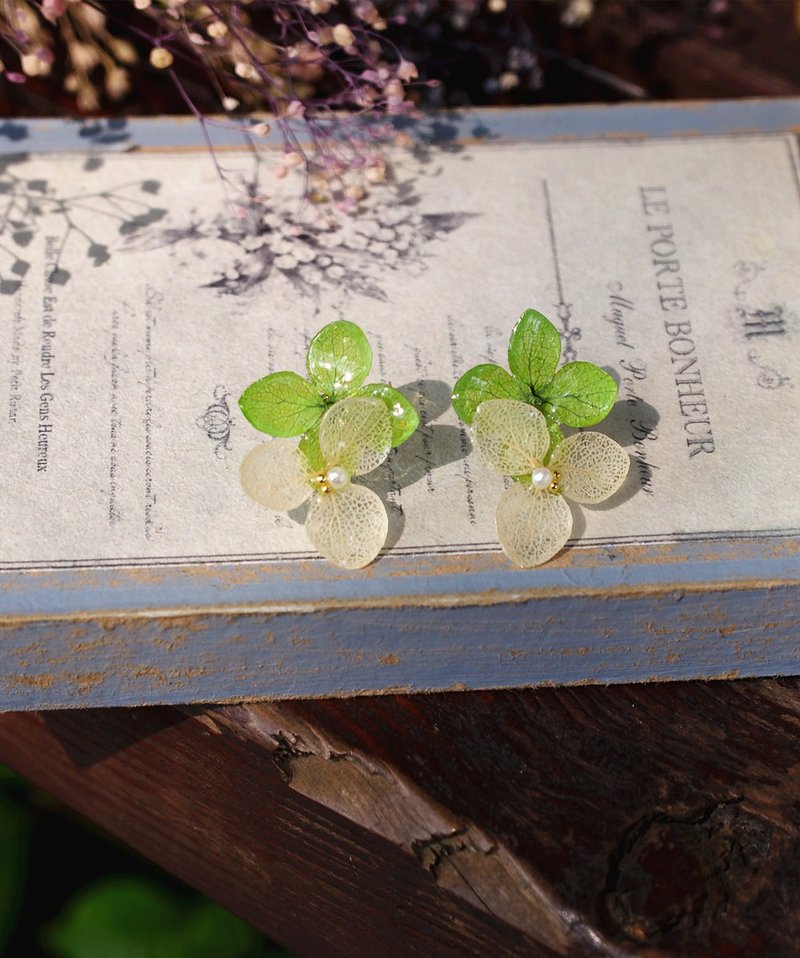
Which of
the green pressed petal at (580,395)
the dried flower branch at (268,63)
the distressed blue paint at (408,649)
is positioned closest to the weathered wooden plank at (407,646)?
the distressed blue paint at (408,649)

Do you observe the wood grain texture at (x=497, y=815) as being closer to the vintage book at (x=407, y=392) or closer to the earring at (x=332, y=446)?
the vintage book at (x=407, y=392)

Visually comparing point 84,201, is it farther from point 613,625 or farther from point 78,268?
point 613,625

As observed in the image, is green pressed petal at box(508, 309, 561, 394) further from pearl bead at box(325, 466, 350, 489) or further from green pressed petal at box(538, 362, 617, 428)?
pearl bead at box(325, 466, 350, 489)

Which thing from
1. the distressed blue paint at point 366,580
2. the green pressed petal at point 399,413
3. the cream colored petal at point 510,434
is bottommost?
the distressed blue paint at point 366,580

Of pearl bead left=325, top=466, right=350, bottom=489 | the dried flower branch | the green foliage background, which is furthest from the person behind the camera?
the green foliage background

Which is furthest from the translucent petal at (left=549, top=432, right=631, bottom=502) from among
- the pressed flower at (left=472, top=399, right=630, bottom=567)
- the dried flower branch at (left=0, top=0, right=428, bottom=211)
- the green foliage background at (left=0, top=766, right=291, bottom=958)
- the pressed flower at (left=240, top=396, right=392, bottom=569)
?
the green foliage background at (left=0, top=766, right=291, bottom=958)

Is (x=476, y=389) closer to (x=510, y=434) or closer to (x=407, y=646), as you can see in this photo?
(x=510, y=434)
